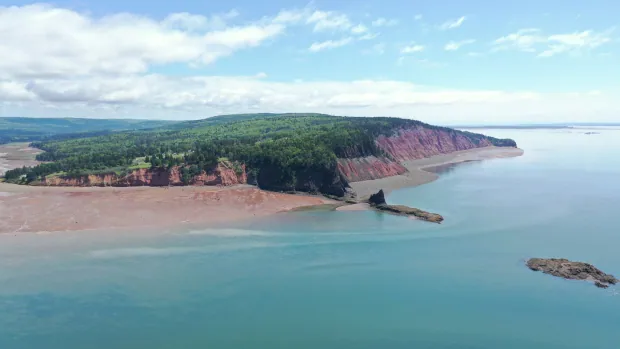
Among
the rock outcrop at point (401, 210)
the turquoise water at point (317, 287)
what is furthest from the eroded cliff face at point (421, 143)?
the turquoise water at point (317, 287)

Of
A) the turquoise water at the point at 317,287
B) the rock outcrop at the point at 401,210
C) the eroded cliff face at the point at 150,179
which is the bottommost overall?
the turquoise water at the point at 317,287

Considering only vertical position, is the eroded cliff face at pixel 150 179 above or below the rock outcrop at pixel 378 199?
above

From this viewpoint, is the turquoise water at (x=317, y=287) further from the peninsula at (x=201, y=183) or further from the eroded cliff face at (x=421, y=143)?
the eroded cliff face at (x=421, y=143)

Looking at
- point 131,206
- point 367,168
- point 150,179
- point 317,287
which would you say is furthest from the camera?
point 367,168

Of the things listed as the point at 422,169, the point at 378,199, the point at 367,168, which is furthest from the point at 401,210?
the point at 422,169

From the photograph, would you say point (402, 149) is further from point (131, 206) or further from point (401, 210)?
point (131, 206)
